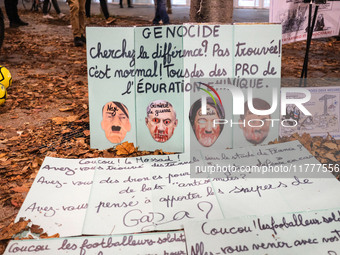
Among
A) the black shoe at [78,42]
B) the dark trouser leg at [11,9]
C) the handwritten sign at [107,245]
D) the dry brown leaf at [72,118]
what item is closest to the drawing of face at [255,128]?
the handwritten sign at [107,245]

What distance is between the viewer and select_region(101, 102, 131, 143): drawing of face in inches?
90.8

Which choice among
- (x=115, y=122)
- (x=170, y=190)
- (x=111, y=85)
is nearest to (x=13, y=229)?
(x=170, y=190)

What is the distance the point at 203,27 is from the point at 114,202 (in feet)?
3.70

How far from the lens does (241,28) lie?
220 centimetres

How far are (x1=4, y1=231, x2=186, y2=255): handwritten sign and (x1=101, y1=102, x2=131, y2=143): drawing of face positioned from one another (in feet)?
2.84

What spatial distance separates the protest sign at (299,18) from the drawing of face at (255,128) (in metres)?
0.81

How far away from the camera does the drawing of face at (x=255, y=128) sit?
2305 millimetres

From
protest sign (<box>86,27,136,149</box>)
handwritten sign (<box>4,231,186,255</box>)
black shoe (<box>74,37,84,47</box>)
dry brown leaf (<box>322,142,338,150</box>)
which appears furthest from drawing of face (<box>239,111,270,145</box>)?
black shoe (<box>74,37,84,47</box>)

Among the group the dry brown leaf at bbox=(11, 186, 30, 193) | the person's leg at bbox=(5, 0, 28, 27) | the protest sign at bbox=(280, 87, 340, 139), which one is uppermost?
the person's leg at bbox=(5, 0, 28, 27)

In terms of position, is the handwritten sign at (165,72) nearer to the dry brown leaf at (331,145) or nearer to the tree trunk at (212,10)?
the dry brown leaf at (331,145)

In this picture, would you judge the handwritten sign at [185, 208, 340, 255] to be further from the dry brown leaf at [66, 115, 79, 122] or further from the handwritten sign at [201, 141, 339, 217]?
the dry brown leaf at [66, 115, 79, 122]

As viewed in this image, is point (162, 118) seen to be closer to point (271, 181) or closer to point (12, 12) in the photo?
point (271, 181)

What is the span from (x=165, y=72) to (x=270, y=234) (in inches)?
44.9

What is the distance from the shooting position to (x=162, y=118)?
2.27 metres
